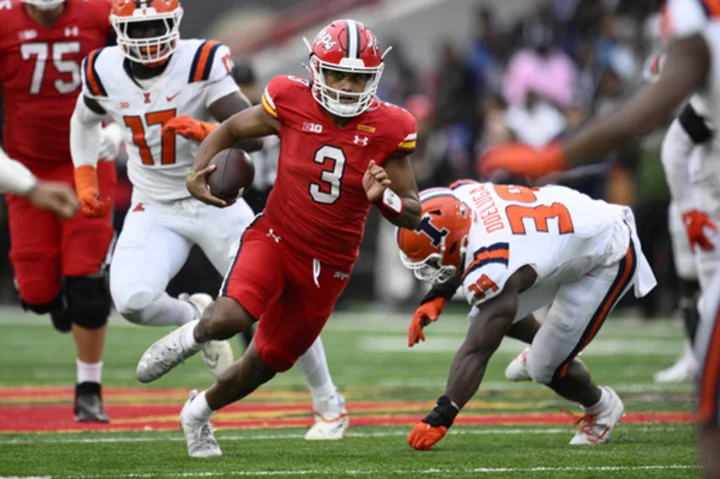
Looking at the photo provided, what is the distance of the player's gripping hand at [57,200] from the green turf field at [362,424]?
3.93 ft

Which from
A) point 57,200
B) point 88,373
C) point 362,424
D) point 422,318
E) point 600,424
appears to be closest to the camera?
point 57,200

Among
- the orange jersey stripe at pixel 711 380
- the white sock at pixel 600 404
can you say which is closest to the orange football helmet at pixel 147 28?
the white sock at pixel 600 404

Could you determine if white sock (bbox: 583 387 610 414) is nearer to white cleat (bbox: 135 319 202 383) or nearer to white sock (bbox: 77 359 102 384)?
white cleat (bbox: 135 319 202 383)

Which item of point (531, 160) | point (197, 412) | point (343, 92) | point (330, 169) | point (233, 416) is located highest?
point (531, 160)

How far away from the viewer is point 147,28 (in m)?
5.59

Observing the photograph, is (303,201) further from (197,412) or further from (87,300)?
(87,300)

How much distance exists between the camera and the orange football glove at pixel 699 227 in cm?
657

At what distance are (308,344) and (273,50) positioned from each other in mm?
16146

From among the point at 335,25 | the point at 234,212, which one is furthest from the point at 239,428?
the point at 335,25

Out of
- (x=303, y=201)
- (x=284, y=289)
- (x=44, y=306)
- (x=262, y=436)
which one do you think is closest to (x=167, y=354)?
(x=284, y=289)

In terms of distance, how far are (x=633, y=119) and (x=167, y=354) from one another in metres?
2.31

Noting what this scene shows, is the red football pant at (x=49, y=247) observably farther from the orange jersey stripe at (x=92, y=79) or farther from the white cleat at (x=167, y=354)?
the white cleat at (x=167, y=354)

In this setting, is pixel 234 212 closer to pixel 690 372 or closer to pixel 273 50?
pixel 690 372

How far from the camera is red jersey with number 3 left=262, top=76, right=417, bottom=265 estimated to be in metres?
4.83
